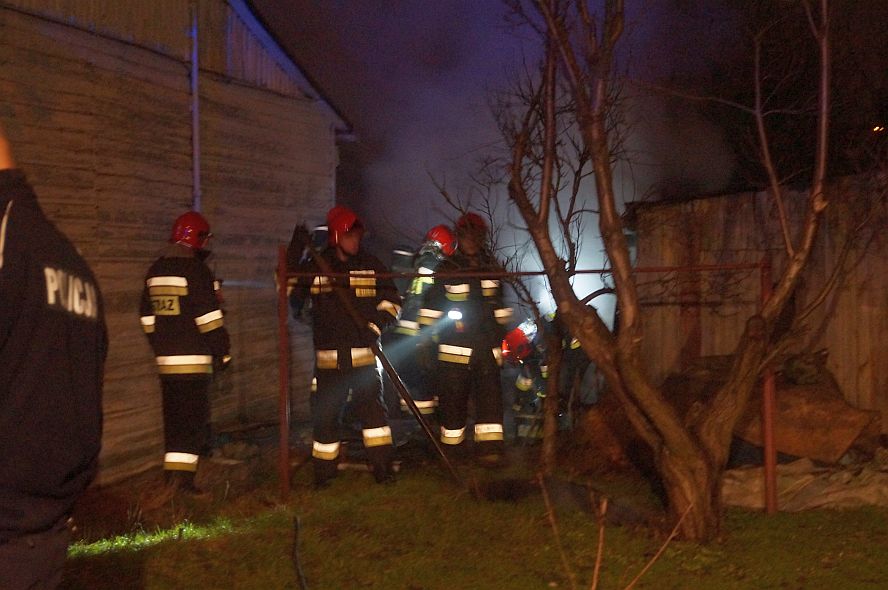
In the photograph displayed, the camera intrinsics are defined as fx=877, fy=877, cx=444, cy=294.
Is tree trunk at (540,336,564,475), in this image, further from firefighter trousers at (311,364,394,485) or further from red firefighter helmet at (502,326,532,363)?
red firefighter helmet at (502,326,532,363)

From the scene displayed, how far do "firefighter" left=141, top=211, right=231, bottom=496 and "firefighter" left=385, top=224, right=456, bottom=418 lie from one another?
1595mm

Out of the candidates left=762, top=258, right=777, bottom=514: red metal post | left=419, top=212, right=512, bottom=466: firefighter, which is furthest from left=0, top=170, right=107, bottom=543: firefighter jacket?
left=419, top=212, right=512, bottom=466: firefighter

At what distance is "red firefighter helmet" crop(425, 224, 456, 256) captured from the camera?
7.13 metres

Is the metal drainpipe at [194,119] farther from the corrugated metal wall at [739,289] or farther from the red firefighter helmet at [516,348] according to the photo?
the corrugated metal wall at [739,289]

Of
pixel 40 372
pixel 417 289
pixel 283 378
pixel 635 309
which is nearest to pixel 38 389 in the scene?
pixel 40 372

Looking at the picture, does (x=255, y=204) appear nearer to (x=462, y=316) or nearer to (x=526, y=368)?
(x=462, y=316)

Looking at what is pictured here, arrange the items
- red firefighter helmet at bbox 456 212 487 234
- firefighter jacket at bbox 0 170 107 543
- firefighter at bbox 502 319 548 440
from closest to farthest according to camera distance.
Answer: firefighter jacket at bbox 0 170 107 543, red firefighter helmet at bbox 456 212 487 234, firefighter at bbox 502 319 548 440

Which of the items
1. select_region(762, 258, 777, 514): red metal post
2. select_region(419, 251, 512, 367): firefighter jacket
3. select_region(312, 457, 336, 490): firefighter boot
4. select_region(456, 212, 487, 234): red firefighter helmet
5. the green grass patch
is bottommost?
the green grass patch

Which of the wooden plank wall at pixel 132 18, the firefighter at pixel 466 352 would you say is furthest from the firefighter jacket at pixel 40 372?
the firefighter at pixel 466 352

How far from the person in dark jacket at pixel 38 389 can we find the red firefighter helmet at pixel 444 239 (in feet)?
16.2

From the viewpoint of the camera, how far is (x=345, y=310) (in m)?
6.29

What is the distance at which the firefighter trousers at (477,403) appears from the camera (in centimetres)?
691

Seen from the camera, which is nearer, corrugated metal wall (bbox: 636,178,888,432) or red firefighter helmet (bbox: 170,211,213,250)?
red firefighter helmet (bbox: 170,211,213,250)

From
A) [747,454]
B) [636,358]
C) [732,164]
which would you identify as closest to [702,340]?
[747,454]
